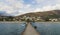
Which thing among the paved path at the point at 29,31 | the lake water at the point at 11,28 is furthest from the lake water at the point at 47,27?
the lake water at the point at 11,28

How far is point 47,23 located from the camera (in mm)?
3006

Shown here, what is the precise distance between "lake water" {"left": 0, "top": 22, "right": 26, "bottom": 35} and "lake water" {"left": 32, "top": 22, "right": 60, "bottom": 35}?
27cm

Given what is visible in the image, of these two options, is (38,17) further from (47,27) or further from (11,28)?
(11,28)

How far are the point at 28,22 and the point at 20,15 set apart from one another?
0.76ft

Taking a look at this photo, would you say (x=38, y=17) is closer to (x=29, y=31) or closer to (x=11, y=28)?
(x=29, y=31)

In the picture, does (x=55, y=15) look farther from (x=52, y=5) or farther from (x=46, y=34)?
(x=46, y=34)

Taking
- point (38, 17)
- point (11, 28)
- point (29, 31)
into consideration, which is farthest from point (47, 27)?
point (11, 28)

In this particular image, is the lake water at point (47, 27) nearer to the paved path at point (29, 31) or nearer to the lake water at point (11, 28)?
the paved path at point (29, 31)

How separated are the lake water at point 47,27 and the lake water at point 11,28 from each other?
0.27 meters

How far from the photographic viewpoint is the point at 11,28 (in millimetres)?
3012

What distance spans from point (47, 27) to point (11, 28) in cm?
75

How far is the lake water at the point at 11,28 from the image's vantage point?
2.98 metres

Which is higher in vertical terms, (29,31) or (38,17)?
(38,17)

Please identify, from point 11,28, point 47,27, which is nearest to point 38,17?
point 47,27
